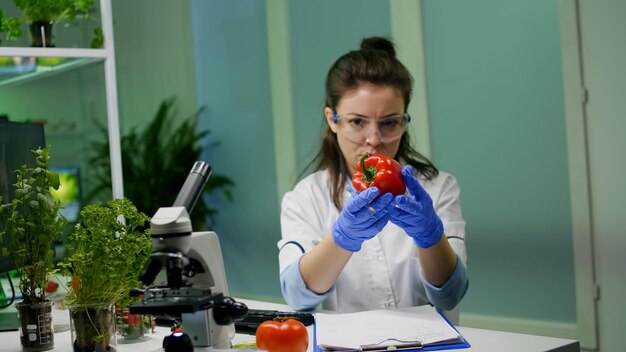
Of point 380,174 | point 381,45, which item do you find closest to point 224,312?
point 380,174

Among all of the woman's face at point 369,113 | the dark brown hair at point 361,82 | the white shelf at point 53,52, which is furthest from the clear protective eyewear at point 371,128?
the white shelf at point 53,52

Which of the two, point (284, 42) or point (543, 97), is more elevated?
point (284, 42)

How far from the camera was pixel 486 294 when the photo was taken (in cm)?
398

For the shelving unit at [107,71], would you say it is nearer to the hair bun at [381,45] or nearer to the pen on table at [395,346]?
the hair bun at [381,45]

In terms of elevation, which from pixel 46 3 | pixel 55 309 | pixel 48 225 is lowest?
pixel 55 309

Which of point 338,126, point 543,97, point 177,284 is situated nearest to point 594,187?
point 543,97

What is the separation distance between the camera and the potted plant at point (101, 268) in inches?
60.9

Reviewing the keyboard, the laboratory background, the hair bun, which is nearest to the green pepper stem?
the keyboard

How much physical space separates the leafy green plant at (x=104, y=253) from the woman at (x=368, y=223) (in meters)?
0.57

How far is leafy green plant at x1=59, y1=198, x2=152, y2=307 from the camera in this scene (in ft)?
5.07

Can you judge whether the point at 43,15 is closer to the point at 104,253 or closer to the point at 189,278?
the point at 104,253

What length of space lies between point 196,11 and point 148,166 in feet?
4.13

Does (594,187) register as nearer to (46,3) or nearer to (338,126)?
(338,126)

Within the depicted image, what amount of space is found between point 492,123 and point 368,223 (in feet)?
6.99
